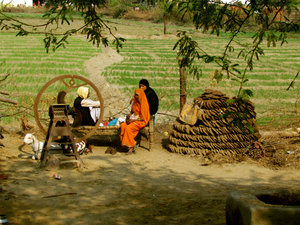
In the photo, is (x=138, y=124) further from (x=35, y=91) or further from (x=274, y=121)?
(x=35, y=91)

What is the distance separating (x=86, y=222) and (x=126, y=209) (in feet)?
2.14

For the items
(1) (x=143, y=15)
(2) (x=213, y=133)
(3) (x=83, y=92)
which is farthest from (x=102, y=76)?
(1) (x=143, y=15)

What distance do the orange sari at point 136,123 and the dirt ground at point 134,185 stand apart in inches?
12.5

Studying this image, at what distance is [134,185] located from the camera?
639cm

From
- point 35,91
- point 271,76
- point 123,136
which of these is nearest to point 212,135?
point 123,136

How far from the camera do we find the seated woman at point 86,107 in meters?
8.64

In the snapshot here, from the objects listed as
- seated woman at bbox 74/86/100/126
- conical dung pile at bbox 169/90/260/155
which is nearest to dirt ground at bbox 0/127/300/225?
conical dung pile at bbox 169/90/260/155

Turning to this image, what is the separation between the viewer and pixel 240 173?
716 cm

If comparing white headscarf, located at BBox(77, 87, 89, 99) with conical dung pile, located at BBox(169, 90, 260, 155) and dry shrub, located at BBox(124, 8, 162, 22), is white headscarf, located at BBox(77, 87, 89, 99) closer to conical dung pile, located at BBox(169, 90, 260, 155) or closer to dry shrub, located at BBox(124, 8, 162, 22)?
conical dung pile, located at BBox(169, 90, 260, 155)

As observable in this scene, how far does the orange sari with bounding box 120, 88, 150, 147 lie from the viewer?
27.8ft

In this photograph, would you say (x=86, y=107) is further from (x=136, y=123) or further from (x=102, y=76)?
(x=102, y=76)

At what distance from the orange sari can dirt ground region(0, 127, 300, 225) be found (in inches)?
12.5

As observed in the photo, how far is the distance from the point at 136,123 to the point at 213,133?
5.16 feet

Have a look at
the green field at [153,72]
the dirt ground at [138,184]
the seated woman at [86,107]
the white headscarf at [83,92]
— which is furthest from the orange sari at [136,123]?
the green field at [153,72]
